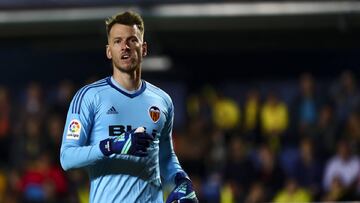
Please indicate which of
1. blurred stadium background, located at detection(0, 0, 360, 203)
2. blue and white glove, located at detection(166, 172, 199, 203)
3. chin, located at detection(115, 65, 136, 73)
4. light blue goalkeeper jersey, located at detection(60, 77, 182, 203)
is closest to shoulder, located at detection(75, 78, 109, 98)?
light blue goalkeeper jersey, located at detection(60, 77, 182, 203)

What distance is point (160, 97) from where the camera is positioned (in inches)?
193

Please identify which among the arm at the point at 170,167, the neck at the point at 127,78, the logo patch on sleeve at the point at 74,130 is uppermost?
the neck at the point at 127,78

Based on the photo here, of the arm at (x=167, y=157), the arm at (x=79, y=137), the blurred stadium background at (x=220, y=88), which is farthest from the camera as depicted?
the blurred stadium background at (x=220, y=88)

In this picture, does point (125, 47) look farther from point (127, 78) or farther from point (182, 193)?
point (182, 193)

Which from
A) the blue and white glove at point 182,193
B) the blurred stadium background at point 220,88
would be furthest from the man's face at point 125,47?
the blurred stadium background at point 220,88

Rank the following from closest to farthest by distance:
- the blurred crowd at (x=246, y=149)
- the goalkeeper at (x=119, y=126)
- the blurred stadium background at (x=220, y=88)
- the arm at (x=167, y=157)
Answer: the goalkeeper at (x=119, y=126) → the arm at (x=167, y=157) → the blurred crowd at (x=246, y=149) → the blurred stadium background at (x=220, y=88)

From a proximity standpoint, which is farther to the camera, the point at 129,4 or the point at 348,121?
the point at 129,4

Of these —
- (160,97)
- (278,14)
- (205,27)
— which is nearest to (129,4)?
(205,27)

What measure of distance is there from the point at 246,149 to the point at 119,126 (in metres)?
9.43

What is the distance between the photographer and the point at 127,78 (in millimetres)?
4773

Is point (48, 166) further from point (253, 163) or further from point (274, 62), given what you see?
point (274, 62)

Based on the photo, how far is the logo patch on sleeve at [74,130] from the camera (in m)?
4.62

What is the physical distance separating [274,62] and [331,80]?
1245mm

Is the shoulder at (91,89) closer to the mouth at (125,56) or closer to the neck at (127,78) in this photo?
the neck at (127,78)
